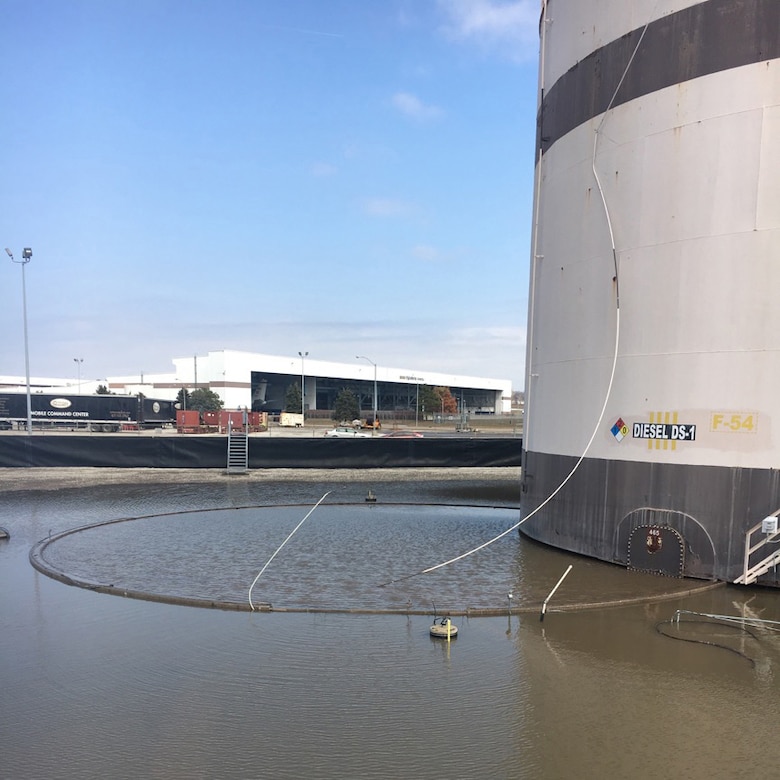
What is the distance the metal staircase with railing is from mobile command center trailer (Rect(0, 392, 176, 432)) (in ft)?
165

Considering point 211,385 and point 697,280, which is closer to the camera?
point 697,280

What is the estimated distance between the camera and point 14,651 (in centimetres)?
681

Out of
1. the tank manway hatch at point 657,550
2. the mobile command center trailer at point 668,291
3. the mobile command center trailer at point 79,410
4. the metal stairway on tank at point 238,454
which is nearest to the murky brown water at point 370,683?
the tank manway hatch at point 657,550

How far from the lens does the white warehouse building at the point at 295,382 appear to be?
263 feet

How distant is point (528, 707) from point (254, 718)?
94.1 inches

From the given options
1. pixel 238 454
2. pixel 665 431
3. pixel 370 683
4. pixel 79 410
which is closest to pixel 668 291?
pixel 665 431

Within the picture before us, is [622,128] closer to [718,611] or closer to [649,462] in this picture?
[649,462]

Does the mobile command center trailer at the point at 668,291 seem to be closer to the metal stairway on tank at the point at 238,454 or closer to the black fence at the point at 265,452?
the black fence at the point at 265,452

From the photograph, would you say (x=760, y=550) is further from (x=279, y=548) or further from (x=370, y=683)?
(x=279, y=548)

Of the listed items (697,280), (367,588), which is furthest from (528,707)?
(697,280)

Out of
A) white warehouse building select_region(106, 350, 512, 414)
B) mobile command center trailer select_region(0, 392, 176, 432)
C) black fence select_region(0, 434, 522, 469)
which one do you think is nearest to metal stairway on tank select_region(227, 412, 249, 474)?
black fence select_region(0, 434, 522, 469)

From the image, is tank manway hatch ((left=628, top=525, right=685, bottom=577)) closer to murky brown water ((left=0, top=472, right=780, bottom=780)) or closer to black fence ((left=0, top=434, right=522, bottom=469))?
murky brown water ((left=0, top=472, right=780, bottom=780))

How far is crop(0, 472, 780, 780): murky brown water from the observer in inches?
187

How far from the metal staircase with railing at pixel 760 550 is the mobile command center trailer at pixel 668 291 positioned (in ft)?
0.08
